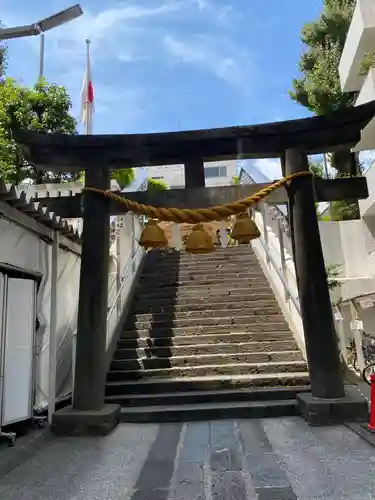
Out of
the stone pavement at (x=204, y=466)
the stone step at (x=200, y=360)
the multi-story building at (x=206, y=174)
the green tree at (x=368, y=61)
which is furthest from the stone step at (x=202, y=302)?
the multi-story building at (x=206, y=174)

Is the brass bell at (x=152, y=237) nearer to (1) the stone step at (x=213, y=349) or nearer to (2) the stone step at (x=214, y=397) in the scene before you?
(2) the stone step at (x=214, y=397)

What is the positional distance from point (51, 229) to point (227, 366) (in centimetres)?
406

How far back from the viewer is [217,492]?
3.34 meters

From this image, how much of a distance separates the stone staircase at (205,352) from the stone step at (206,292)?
1.0 inches

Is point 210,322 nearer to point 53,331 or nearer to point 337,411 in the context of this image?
point 53,331

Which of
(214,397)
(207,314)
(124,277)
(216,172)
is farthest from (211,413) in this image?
(216,172)

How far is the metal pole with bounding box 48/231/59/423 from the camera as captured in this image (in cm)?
604

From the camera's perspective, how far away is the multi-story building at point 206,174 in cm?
3250

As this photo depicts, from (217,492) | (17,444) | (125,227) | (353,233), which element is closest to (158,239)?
(17,444)

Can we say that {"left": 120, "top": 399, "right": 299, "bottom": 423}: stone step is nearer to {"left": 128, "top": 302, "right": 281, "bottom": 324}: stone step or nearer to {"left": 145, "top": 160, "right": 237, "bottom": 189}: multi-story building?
{"left": 128, "top": 302, "right": 281, "bottom": 324}: stone step

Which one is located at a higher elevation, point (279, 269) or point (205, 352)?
point (279, 269)

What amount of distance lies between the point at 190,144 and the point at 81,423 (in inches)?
173

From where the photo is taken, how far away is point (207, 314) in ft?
31.2

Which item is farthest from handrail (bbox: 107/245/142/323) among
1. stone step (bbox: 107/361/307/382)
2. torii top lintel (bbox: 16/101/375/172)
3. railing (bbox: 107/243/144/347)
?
torii top lintel (bbox: 16/101/375/172)
